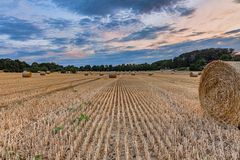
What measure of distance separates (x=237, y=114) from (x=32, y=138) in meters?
5.10

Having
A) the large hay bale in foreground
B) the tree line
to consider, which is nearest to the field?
the large hay bale in foreground

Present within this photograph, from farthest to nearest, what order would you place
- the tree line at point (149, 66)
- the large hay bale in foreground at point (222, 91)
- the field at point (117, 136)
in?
the tree line at point (149, 66) → the large hay bale in foreground at point (222, 91) → the field at point (117, 136)

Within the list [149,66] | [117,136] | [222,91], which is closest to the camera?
[117,136]

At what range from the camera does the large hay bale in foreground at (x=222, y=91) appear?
7.98 metres

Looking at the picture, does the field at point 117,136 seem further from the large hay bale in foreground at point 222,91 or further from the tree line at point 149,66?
the tree line at point 149,66

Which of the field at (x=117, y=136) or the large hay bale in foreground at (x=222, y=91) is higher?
the large hay bale in foreground at (x=222, y=91)

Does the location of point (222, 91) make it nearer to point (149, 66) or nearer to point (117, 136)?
point (117, 136)

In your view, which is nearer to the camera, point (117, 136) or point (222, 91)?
point (117, 136)

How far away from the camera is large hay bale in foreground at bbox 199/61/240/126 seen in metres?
7.98

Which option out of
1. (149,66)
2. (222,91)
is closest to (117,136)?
(222,91)

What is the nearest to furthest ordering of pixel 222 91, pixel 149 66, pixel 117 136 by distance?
1. pixel 117 136
2. pixel 222 91
3. pixel 149 66

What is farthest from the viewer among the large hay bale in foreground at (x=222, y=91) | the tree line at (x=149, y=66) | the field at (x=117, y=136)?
the tree line at (x=149, y=66)

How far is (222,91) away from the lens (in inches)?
340

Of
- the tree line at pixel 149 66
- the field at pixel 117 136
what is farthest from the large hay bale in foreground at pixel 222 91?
the tree line at pixel 149 66
